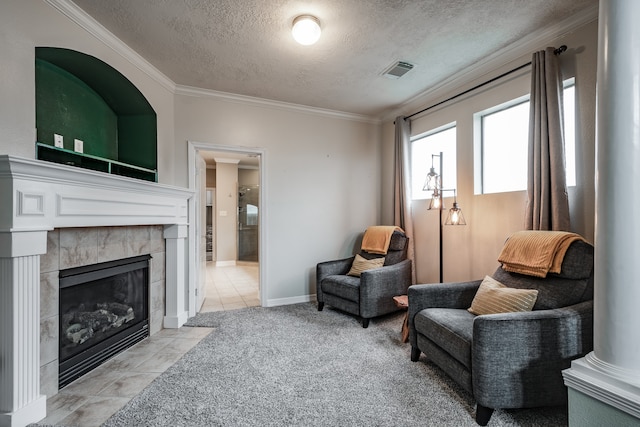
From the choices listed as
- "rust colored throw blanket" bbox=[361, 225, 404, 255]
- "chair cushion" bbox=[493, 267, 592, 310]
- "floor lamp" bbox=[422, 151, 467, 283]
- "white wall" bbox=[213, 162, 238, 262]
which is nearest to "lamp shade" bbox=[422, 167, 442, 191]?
"floor lamp" bbox=[422, 151, 467, 283]

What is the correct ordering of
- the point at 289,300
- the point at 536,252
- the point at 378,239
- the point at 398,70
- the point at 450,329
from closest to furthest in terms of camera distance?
the point at 450,329 < the point at 536,252 < the point at 398,70 < the point at 378,239 < the point at 289,300

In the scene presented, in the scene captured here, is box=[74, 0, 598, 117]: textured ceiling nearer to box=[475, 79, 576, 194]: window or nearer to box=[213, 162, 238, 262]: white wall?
box=[475, 79, 576, 194]: window

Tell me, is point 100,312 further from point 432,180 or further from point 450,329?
point 432,180

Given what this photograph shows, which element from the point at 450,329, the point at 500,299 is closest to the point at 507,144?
the point at 500,299

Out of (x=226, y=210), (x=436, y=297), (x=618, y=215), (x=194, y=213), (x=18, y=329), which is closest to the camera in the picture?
(x=618, y=215)

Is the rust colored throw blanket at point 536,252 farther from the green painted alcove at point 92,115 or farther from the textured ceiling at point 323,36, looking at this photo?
the green painted alcove at point 92,115

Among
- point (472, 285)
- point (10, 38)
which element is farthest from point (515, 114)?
point (10, 38)

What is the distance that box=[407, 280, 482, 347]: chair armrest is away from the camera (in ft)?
7.41

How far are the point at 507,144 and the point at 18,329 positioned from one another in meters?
3.65

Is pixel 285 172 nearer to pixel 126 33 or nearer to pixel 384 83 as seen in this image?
pixel 384 83

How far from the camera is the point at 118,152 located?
9.64 ft

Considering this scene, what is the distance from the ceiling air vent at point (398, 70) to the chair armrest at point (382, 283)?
1.98 metres

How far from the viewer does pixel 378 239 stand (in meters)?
3.64

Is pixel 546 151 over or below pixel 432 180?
over
